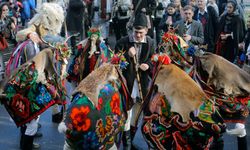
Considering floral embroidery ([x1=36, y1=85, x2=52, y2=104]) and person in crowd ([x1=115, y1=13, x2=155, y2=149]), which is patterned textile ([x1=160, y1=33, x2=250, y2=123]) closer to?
person in crowd ([x1=115, y1=13, x2=155, y2=149])

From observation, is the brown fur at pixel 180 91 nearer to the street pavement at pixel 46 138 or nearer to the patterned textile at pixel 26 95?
the patterned textile at pixel 26 95

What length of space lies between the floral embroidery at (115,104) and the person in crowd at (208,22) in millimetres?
5313

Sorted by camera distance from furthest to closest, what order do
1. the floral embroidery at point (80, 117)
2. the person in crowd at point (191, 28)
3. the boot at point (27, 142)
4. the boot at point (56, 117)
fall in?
the person in crowd at point (191, 28) → the boot at point (56, 117) → the boot at point (27, 142) → the floral embroidery at point (80, 117)

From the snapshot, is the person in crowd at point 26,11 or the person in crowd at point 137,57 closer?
the person in crowd at point 137,57

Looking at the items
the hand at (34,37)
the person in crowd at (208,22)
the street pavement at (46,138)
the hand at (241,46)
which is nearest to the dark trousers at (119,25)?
the person in crowd at (208,22)

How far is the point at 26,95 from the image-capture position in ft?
20.1

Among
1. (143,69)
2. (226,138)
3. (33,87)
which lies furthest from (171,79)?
(226,138)

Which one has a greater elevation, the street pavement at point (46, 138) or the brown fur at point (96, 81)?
the brown fur at point (96, 81)

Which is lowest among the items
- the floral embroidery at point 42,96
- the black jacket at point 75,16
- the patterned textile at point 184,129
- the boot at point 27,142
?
the boot at point 27,142

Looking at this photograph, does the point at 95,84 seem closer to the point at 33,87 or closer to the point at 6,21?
the point at 33,87

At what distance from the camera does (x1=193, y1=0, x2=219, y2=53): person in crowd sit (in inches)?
400

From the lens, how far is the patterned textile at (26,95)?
6.04 meters

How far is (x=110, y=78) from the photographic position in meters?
5.03

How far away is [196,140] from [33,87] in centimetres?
234
